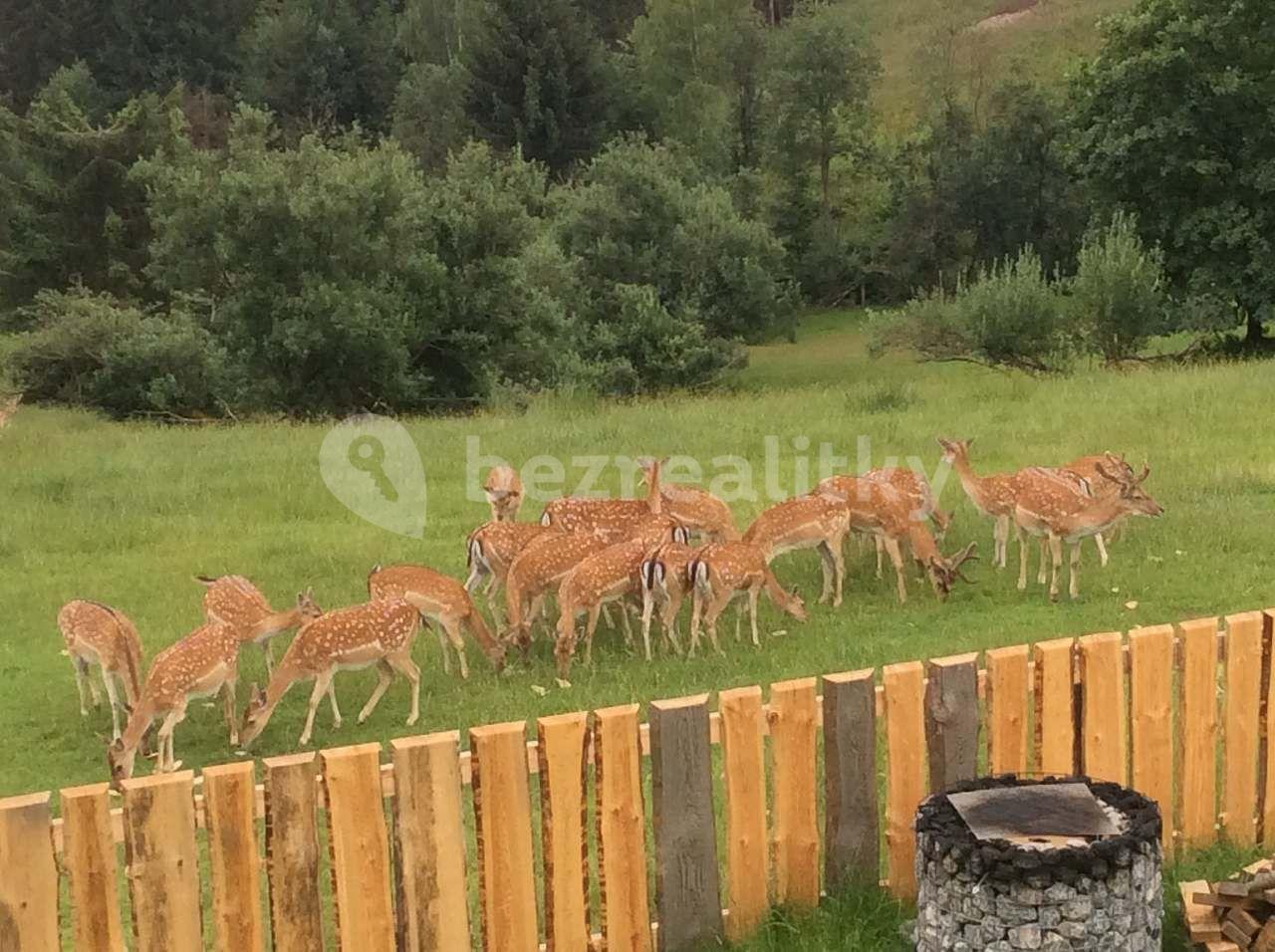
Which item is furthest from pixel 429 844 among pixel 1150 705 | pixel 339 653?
pixel 339 653

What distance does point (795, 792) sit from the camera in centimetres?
557

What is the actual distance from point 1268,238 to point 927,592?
24.6m

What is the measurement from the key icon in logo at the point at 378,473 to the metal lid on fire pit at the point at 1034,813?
889 cm

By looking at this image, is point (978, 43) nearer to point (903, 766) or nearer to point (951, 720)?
point (951, 720)

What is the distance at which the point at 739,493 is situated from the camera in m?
14.7

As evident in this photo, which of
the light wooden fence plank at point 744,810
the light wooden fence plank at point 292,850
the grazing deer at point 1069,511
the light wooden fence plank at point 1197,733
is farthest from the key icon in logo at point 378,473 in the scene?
the light wooden fence plank at point 1197,733

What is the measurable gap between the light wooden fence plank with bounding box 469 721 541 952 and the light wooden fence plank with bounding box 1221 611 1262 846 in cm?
324

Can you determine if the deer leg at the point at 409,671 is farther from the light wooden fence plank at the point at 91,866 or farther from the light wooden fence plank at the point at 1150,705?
the light wooden fence plank at the point at 1150,705

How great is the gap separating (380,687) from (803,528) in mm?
3492

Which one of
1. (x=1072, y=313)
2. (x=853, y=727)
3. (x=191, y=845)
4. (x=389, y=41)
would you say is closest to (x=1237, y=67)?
(x=1072, y=313)

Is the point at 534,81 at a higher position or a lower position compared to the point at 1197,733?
higher

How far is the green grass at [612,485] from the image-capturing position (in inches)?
337

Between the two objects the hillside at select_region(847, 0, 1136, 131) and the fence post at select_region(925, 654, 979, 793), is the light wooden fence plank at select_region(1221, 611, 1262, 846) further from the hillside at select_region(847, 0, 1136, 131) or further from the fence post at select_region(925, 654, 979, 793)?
the hillside at select_region(847, 0, 1136, 131)

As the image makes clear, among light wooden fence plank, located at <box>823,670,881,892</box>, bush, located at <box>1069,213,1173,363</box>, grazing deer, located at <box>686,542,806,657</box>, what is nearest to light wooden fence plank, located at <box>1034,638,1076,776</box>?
light wooden fence plank, located at <box>823,670,881,892</box>
